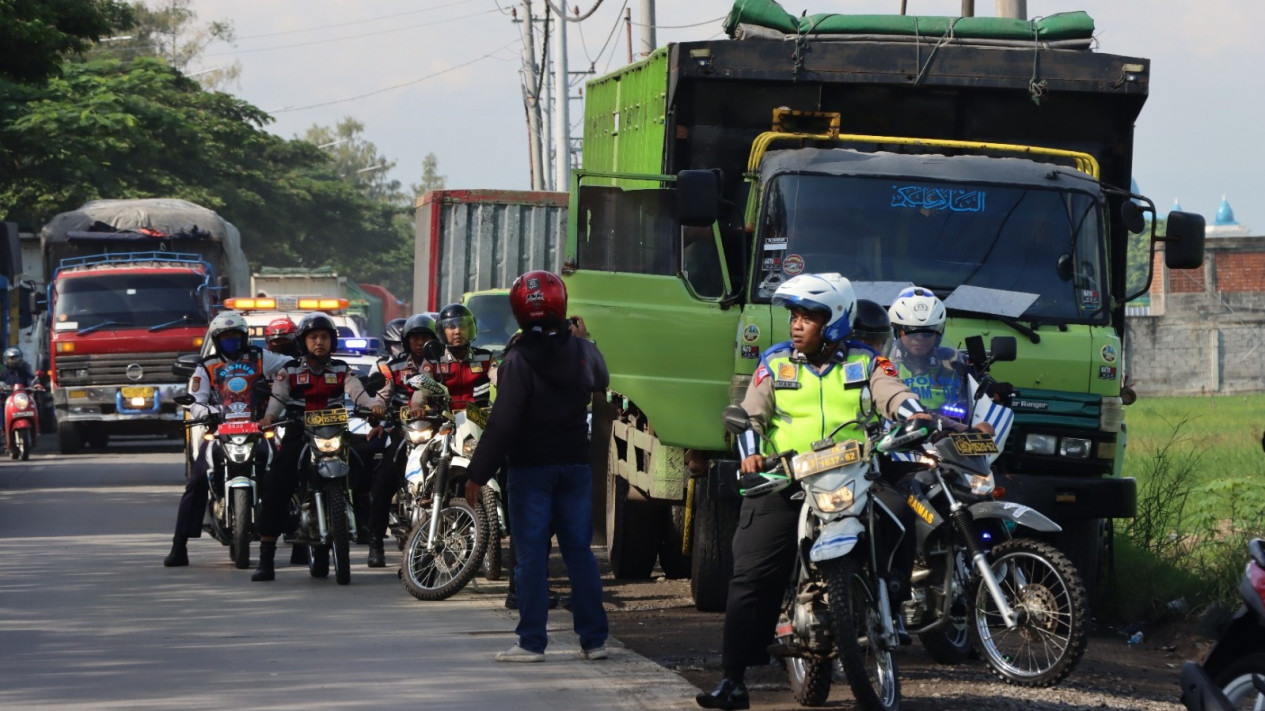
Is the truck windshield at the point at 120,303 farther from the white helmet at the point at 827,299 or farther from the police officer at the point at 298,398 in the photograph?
the white helmet at the point at 827,299

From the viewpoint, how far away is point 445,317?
11945 millimetres

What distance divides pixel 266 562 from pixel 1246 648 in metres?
7.57

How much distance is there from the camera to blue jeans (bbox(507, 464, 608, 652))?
858 centimetres

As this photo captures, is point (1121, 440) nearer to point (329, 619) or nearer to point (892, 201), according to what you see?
point (892, 201)

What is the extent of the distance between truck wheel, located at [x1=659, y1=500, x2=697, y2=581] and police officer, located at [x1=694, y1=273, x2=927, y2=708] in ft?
15.3

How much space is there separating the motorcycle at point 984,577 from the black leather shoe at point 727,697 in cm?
103

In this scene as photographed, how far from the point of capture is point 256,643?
917 centimetres

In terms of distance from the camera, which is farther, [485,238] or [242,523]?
[485,238]

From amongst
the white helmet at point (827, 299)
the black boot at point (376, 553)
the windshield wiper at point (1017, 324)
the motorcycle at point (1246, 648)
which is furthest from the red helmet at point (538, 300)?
the black boot at point (376, 553)

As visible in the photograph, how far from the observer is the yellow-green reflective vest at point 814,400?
7.11 metres

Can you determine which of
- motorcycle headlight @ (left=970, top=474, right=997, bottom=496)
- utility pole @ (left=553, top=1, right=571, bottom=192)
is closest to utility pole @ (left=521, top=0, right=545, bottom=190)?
utility pole @ (left=553, top=1, right=571, bottom=192)

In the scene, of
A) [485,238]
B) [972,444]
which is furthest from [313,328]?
[485,238]

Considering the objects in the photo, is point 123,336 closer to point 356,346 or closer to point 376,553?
point 356,346

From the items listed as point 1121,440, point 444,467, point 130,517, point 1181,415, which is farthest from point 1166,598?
point 1181,415
